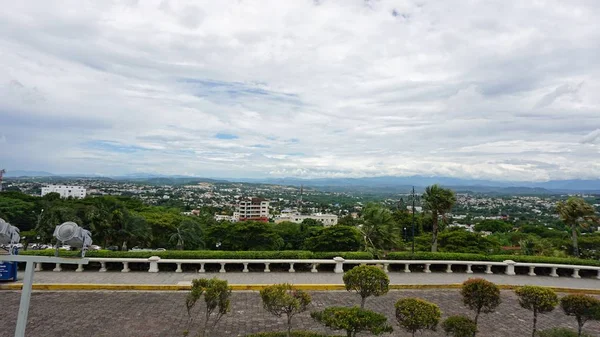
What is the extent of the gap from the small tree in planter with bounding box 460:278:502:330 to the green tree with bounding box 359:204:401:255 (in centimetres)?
1123

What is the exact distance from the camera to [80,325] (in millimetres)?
9422

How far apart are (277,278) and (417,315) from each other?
800 centimetres

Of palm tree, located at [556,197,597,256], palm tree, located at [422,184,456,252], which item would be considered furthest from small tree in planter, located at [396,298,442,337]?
palm tree, located at [556,197,597,256]

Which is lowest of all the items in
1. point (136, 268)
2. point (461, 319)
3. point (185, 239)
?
point (185, 239)

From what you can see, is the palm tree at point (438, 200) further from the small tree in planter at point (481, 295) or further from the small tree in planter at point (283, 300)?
the small tree in planter at point (283, 300)

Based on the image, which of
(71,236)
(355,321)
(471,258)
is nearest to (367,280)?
(355,321)

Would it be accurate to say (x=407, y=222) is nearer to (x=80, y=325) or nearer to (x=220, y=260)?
(x=220, y=260)

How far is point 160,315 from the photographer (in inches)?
408

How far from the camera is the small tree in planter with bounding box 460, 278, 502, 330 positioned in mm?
8500

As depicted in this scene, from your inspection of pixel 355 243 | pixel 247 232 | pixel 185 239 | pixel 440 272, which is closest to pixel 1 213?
pixel 185 239

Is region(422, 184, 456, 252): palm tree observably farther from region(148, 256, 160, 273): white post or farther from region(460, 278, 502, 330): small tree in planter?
region(148, 256, 160, 273): white post

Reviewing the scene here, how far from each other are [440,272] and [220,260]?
9.79m

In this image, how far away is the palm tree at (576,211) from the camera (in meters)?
23.8

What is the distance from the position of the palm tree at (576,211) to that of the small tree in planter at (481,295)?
2029cm
